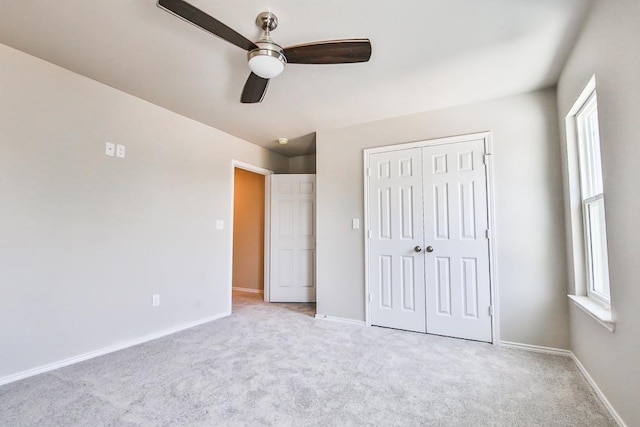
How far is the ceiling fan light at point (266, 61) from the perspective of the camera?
5.86ft

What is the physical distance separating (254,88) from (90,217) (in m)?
1.83

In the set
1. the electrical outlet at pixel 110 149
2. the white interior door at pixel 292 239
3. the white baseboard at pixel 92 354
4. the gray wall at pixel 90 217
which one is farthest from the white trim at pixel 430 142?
the white baseboard at pixel 92 354

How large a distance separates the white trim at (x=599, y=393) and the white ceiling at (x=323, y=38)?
2301mm

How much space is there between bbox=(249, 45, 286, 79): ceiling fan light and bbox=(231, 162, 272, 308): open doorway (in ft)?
11.3

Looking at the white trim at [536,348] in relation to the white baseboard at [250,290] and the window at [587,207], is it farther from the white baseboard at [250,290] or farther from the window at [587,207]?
the white baseboard at [250,290]

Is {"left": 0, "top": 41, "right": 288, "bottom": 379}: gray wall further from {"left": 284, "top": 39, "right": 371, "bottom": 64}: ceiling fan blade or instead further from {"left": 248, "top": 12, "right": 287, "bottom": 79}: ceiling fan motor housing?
{"left": 284, "top": 39, "right": 371, "bottom": 64}: ceiling fan blade

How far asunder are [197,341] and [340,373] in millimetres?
1513

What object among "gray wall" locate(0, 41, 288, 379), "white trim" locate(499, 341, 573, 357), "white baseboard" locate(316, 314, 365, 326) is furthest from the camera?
"white baseboard" locate(316, 314, 365, 326)

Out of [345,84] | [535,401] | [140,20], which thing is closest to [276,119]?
[345,84]

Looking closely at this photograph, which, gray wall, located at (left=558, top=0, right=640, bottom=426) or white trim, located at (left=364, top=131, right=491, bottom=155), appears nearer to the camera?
gray wall, located at (left=558, top=0, right=640, bottom=426)

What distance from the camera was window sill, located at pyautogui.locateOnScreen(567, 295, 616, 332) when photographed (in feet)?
5.54

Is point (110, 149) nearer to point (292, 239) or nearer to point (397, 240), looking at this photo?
point (292, 239)

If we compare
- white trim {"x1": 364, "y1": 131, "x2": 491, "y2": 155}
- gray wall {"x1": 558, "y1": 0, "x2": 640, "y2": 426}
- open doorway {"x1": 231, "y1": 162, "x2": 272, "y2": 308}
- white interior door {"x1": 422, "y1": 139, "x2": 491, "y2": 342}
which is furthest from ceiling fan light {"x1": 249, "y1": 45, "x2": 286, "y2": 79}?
open doorway {"x1": 231, "y1": 162, "x2": 272, "y2": 308}

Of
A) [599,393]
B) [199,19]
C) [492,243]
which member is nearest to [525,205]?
[492,243]
